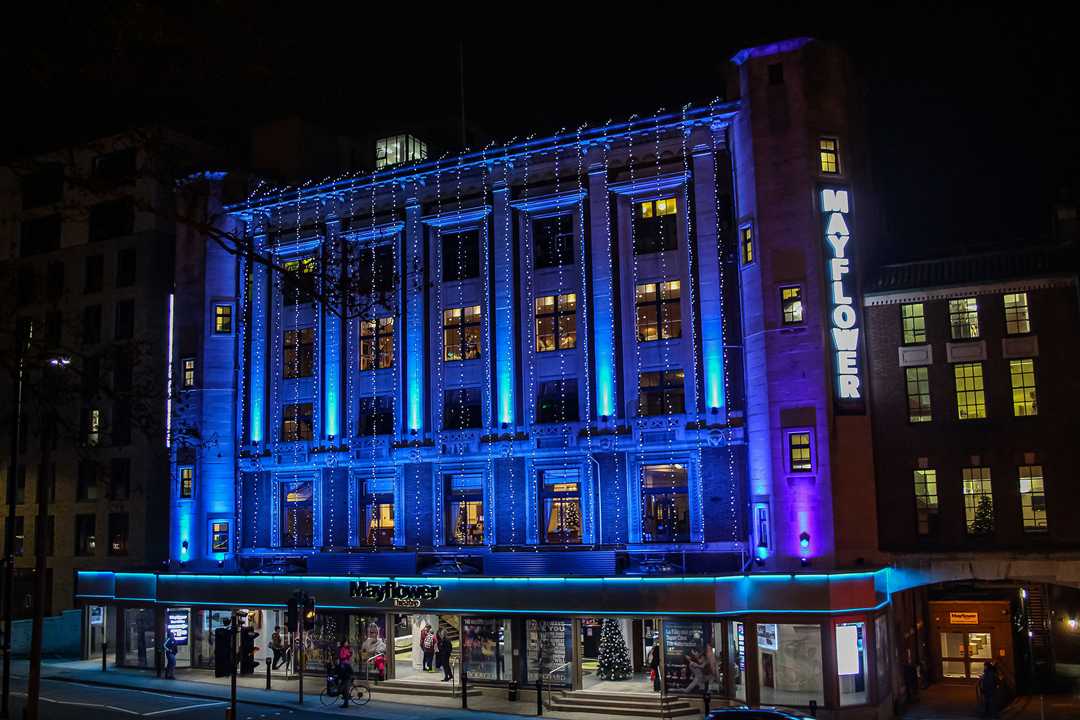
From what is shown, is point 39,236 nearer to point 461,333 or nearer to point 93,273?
point 93,273

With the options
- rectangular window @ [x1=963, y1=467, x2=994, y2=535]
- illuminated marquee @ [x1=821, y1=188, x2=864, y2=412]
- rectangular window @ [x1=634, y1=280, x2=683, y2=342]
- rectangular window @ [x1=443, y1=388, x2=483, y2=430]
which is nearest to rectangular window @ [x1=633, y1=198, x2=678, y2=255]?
rectangular window @ [x1=634, y1=280, x2=683, y2=342]

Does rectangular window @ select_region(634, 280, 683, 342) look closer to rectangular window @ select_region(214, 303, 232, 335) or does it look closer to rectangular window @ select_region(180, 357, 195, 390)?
rectangular window @ select_region(214, 303, 232, 335)

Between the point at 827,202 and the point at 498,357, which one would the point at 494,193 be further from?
the point at 827,202

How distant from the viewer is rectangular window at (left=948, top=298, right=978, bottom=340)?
33.8 metres

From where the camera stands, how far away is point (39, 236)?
5516 cm

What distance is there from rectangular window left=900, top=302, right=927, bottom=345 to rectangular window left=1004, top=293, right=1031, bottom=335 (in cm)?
269

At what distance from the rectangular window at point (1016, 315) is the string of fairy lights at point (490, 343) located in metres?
9.71

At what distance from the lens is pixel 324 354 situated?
43062mm

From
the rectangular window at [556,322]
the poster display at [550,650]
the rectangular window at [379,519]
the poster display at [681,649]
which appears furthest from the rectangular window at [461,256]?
the poster display at [681,649]

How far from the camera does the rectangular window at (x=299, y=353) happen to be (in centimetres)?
4366

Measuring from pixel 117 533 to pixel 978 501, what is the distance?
40341 mm

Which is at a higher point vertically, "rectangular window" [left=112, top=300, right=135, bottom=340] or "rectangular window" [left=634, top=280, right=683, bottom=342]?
"rectangular window" [left=112, top=300, right=135, bottom=340]

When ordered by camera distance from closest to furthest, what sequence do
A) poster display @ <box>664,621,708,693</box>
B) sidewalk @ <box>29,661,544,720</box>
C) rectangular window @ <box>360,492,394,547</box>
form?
sidewalk @ <box>29,661,544,720</box> → poster display @ <box>664,621,708,693</box> → rectangular window @ <box>360,492,394,547</box>

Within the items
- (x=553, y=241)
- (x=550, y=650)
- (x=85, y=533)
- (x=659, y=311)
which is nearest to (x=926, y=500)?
(x=659, y=311)
